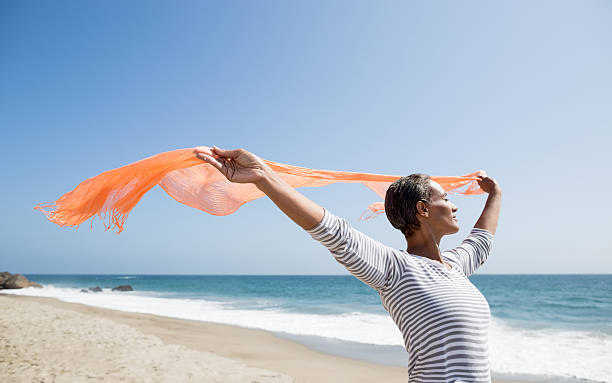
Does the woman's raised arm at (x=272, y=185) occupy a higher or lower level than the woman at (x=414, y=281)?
higher

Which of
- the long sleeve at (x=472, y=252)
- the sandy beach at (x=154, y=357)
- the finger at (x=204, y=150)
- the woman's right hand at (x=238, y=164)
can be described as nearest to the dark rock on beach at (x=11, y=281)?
the sandy beach at (x=154, y=357)

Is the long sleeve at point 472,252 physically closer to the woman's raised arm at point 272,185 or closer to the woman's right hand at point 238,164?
the woman's raised arm at point 272,185

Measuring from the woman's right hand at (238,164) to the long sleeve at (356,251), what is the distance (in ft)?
0.85

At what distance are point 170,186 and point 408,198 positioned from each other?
4.78ft

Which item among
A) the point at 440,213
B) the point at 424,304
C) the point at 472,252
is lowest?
the point at 424,304

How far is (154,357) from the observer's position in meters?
6.89

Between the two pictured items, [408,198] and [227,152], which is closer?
[227,152]

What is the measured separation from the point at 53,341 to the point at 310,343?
524 cm

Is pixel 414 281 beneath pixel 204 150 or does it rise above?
beneath

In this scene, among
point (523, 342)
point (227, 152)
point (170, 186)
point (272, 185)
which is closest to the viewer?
point (272, 185)

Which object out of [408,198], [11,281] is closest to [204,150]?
[408,198]

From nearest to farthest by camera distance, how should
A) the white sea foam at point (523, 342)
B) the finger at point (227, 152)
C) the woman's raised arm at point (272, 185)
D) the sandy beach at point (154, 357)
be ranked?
the woman's raised arm at point (272, 185)
the finger at point (227, 152)
the sandy beach at point (154, 357)
the white sea foam at point (523, 342)

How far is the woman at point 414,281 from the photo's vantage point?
1.34 metres

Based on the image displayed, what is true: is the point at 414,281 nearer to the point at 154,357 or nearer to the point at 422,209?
the point at 422,209
